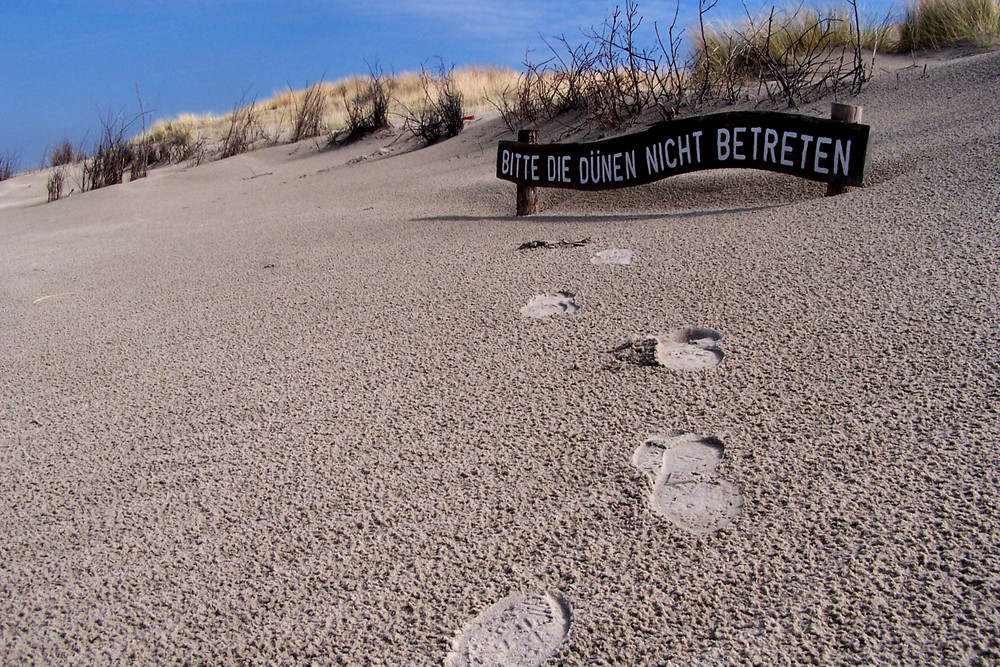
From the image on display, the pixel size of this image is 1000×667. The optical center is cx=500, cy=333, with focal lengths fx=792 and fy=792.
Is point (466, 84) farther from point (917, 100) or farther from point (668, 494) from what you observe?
point (668, 494)

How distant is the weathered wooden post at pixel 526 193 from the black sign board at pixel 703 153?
Answer: 6 cm

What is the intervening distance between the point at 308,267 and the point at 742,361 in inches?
110

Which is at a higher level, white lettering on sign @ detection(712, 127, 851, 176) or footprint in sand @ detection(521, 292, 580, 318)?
white lettering on sign @ detection(712, 127, 851, 176)

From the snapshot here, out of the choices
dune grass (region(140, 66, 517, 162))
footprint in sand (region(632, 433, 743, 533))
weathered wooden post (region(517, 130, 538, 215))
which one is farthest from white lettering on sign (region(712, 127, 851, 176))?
dune grass (region(140, 66, 517, 162))

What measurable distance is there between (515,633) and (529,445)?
74cm

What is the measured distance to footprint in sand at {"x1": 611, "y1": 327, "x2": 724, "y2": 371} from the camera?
2725 millimetres

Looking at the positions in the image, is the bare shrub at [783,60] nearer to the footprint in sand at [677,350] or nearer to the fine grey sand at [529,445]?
the fine grey sand at [529,445]

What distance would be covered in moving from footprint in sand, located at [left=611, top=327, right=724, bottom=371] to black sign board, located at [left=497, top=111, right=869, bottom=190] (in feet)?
6.02

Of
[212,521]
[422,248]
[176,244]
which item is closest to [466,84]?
[176,244]

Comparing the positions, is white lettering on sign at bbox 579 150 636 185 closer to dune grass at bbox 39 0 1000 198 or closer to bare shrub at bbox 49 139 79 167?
dune grass at bbox 39 0 1000 198

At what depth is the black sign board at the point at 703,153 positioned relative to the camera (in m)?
4.15

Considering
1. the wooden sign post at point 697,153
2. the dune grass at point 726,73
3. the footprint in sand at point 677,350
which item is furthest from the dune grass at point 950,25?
the footprint in sand at point 677,350

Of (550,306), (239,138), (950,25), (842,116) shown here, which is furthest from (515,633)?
(239,138)

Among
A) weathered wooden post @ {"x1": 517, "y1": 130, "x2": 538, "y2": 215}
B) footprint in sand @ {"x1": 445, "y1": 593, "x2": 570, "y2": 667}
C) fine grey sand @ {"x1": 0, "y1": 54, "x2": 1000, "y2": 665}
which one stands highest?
weathered wooden post @ {"x1": 517, "y1": 130, "x2": 538, "y2": 215}
